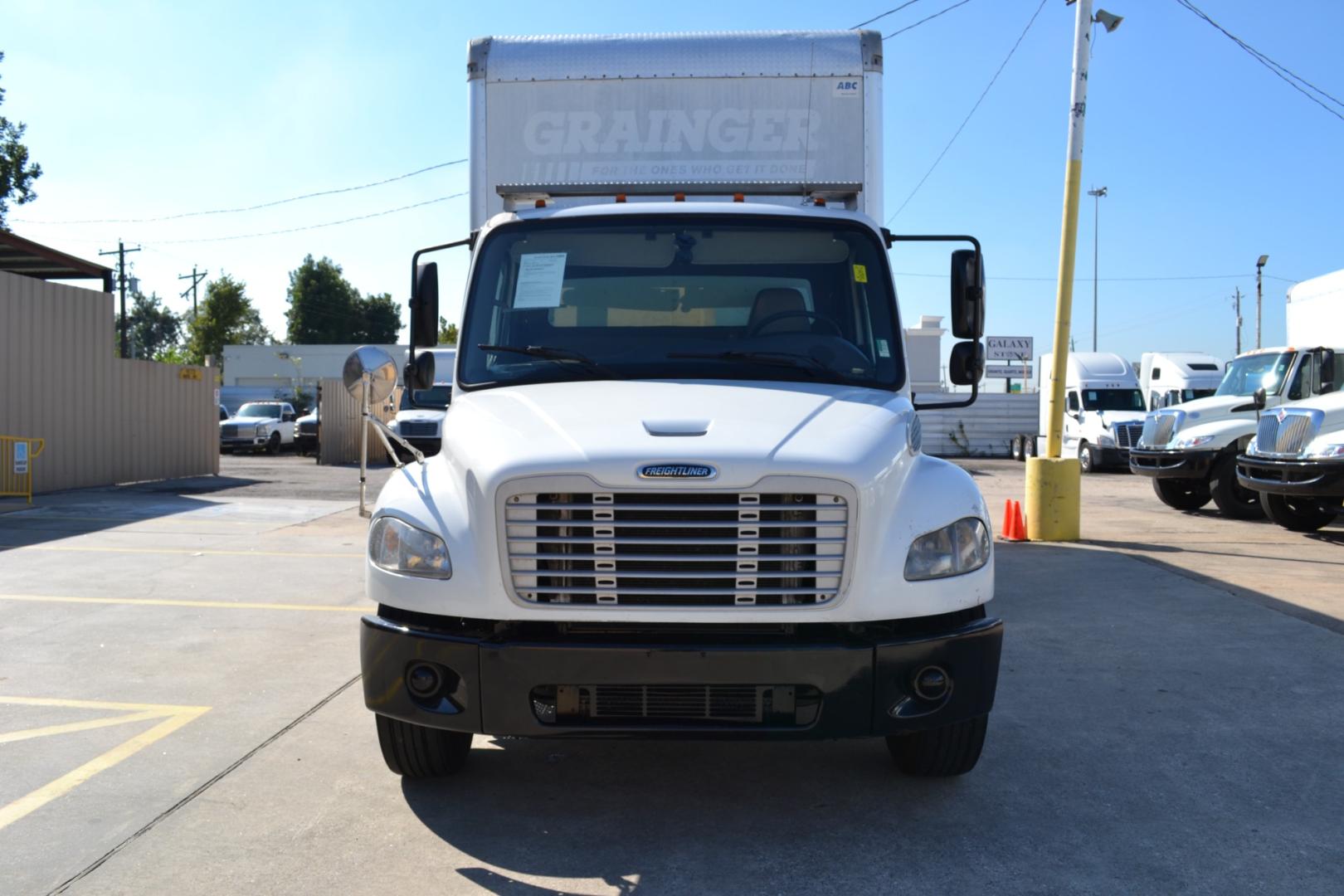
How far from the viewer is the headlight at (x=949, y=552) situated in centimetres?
381

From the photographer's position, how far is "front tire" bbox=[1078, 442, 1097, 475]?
2622 centimetres

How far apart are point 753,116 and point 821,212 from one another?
1.63 meters

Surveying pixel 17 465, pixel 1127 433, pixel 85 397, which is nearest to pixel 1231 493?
pixel 1127 433

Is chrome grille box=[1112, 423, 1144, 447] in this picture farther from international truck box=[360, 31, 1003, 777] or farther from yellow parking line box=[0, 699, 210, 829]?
yellow parking line box=[0, 699, 210, 829]

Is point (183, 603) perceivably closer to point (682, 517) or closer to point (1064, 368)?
point (682, 517)

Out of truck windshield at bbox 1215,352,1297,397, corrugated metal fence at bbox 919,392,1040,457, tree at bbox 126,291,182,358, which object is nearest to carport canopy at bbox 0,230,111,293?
truck windshield at bbox 1215,352,1297,397

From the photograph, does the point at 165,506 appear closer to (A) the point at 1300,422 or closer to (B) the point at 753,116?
(B) the point at 753,116

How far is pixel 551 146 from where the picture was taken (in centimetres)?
659

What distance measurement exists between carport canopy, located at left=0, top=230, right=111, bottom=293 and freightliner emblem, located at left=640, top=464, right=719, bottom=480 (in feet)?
56.0

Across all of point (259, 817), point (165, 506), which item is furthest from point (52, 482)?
point (259, 817)

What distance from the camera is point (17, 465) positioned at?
1576 cm

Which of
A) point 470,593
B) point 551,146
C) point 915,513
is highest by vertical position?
point 551,146

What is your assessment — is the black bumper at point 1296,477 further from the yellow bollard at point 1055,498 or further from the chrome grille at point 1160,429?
the chrome grille at point 1160,429

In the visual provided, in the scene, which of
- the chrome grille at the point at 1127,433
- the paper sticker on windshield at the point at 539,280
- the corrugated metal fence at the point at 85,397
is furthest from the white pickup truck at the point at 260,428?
the paper sticker on windshield at the point at 539,280
